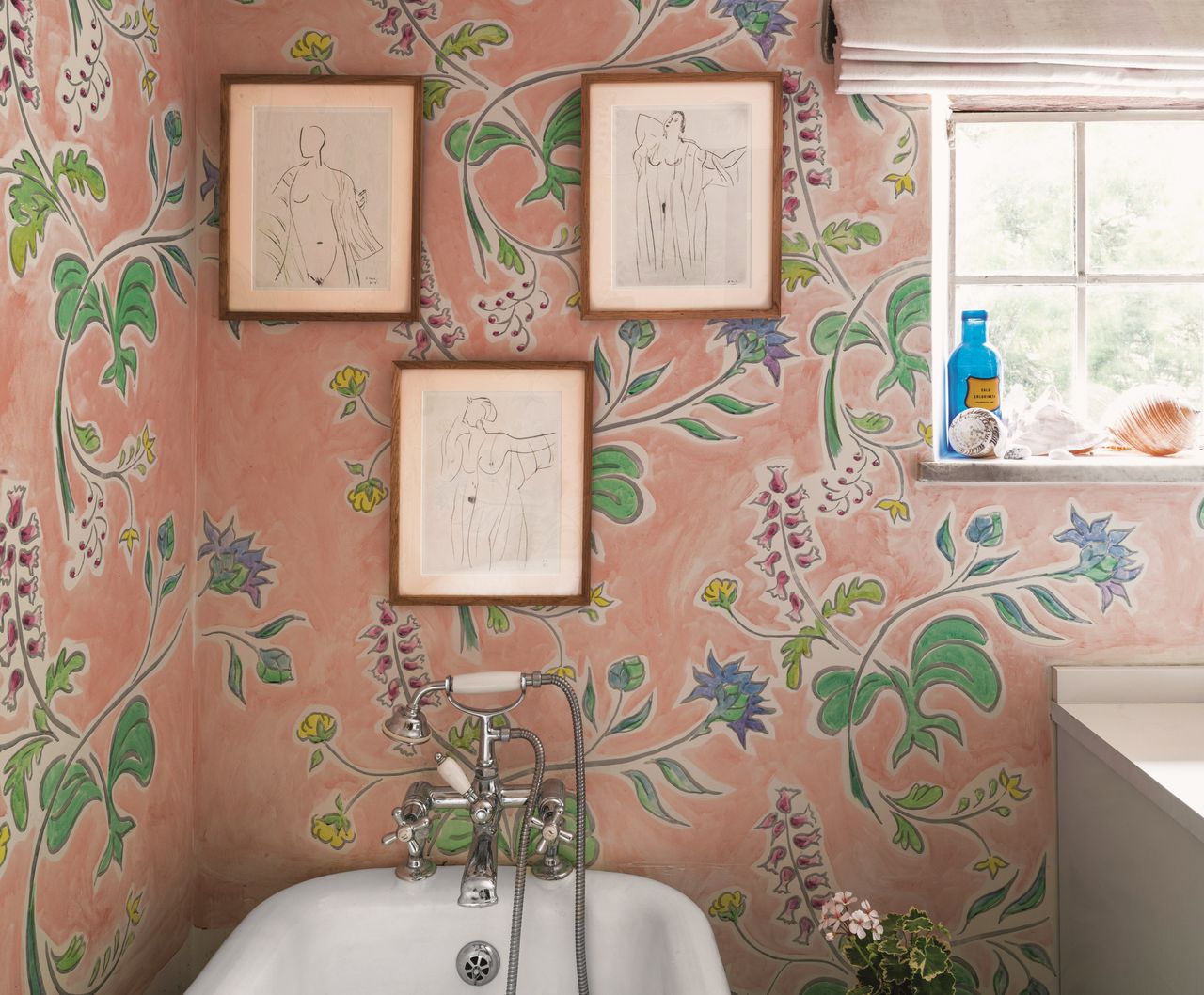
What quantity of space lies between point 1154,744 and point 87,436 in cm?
150

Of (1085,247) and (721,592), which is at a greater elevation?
(1085,247)

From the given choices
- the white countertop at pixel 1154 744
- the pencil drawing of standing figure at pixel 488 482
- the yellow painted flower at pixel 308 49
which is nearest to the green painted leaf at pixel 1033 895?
the white countertop at pixel 1154 744

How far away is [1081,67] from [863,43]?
0.34m

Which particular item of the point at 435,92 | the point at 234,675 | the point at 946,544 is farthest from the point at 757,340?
the point at 234,675

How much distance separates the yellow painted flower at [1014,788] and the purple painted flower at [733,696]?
39 centimetres

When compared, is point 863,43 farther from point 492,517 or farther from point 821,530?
point 492,517

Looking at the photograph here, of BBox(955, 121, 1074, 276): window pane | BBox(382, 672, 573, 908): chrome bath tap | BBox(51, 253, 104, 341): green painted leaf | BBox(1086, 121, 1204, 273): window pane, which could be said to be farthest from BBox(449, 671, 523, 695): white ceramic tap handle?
BBox(1086, 121, 1204, 273): window pane

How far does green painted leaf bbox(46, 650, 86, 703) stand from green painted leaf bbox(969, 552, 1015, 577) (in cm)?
128

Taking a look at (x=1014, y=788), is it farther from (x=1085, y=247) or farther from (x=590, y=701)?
(x=1085, y=247)

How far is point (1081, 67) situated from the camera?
4.38 feet

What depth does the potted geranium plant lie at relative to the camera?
1.14m

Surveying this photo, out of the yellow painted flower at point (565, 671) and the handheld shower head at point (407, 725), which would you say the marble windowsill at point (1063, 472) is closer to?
the yellow painted flower at point (565, 671)

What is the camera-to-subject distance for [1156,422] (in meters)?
1.37

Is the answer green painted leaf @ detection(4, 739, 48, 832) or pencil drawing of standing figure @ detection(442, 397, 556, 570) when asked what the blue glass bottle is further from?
green painted leaf @ detection(4, 739, 48, 832)
